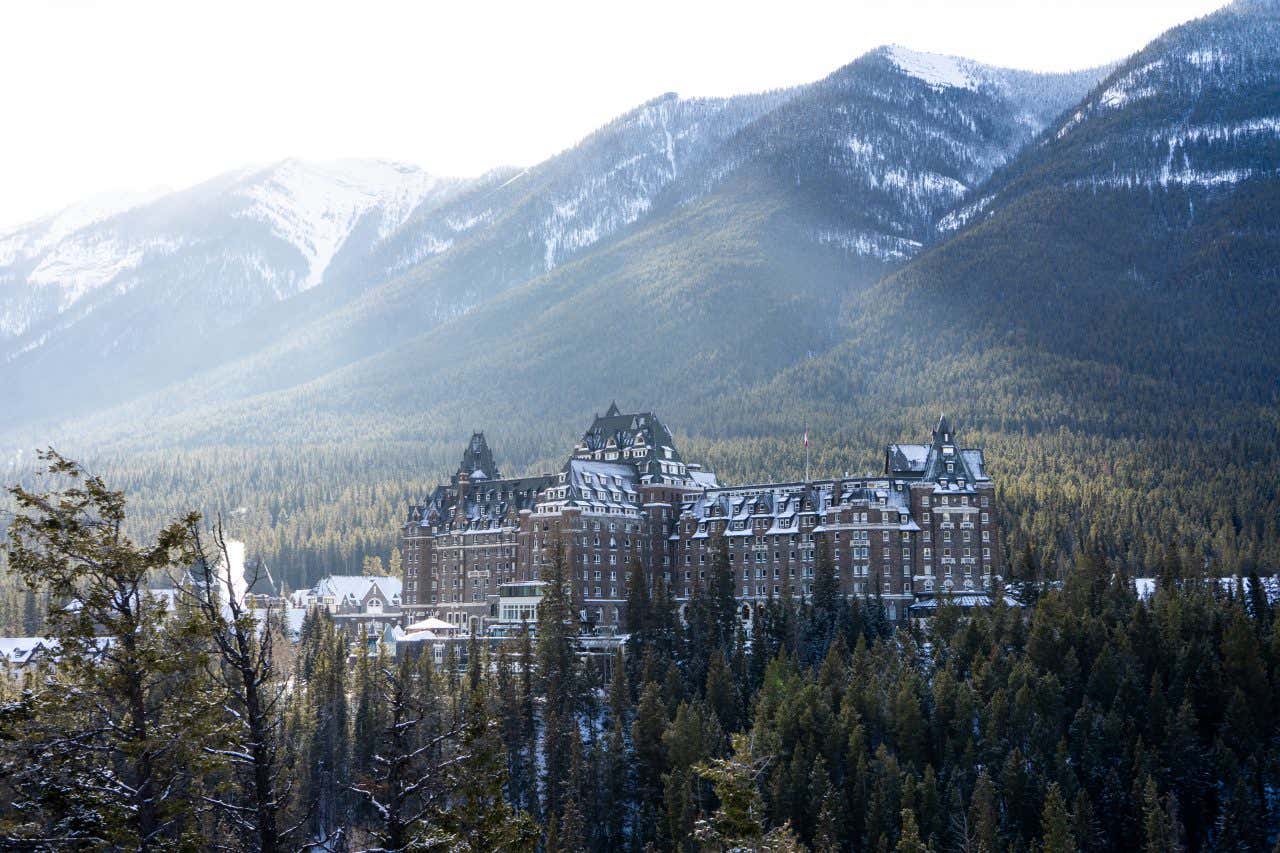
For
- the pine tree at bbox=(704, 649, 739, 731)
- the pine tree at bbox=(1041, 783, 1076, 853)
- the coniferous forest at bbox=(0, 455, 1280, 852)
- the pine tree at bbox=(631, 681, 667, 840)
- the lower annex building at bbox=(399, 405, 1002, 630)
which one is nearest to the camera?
the pine tree at bbox=(1041, 783, 1076, 853)

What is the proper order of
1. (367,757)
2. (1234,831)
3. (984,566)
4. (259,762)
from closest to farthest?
1. (259,762)
2. (1234,831)
3. (367,757)
4. (984,566)

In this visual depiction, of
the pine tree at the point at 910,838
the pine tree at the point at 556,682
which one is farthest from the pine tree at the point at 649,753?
the pine tree at the point at 910,838

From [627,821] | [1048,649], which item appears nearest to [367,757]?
[627,821]

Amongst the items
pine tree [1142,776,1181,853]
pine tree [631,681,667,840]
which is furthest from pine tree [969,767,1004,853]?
pine tree [631,681,667,840]

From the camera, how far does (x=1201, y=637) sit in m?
130

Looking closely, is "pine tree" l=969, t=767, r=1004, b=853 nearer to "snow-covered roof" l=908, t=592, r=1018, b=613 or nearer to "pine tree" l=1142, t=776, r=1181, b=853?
"pine tree" l=1142, t=776, r=1181, b=853

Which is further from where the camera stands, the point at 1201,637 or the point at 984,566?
the point at 984,566

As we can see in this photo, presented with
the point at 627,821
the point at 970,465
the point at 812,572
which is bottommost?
the point at 627,821

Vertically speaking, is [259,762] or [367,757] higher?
[259,762]

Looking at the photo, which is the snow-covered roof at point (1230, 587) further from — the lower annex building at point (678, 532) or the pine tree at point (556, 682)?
the pine tree at point (556, 682)

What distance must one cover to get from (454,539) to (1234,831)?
111 metres

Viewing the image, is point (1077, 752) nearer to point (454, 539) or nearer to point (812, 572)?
point (812, 572)

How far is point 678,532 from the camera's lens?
590ft

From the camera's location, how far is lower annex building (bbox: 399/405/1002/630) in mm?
159000
